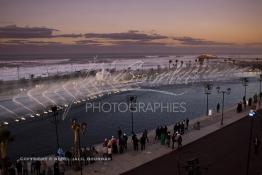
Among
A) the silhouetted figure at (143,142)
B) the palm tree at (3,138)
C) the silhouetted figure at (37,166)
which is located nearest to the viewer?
the palm tree at (3,138)

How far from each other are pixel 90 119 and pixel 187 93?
24542 millimetres

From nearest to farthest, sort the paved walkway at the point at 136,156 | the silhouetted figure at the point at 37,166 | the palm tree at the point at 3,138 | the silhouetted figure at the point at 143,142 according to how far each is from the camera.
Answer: the palm tree at the point at 3,138 < the silhouetted figure at the point at 37,166 < the paved walkway at the point at 136,156 < the silhouetted figure at the point at 143,142

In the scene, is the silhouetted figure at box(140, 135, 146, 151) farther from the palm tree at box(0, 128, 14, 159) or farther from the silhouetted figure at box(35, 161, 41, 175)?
the palm tree at box(0, 128, 14, 159)

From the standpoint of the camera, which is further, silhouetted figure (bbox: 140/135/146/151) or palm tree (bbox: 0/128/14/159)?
silhouetted figure (bbox: 140/135/146/151)

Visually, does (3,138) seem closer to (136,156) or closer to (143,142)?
(136,156)

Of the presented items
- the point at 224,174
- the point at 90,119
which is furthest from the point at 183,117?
the point at 224,174

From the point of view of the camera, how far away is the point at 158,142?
23.4 meters

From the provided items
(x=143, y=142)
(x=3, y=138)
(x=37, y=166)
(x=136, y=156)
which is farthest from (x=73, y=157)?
(x=143, y=142)

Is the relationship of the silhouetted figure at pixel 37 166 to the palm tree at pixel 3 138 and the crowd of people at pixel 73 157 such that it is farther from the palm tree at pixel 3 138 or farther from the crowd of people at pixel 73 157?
the palm tree at pixel 3 138

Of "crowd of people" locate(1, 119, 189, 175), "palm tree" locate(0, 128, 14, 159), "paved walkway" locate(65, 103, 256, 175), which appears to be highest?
"palm tree" locate(0, 128, 14, 159)

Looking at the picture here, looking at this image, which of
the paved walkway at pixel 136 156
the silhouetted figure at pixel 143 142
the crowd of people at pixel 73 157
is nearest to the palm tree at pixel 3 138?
the crowd of people at pixel 73 157

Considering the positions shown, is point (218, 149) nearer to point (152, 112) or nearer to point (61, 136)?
point (61, 136)

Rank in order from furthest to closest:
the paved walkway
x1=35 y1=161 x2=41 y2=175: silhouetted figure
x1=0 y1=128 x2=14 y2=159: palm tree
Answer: the paved walkway, x1=35 y1=161 x2=41 y2=175: silhouetted figure, x1=0 y1=128 x2=14 y2=159: palm tree

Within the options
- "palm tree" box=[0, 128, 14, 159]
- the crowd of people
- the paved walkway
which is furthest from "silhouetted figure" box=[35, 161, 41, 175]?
"palm tree" box=[0, 128, 14, 159]
